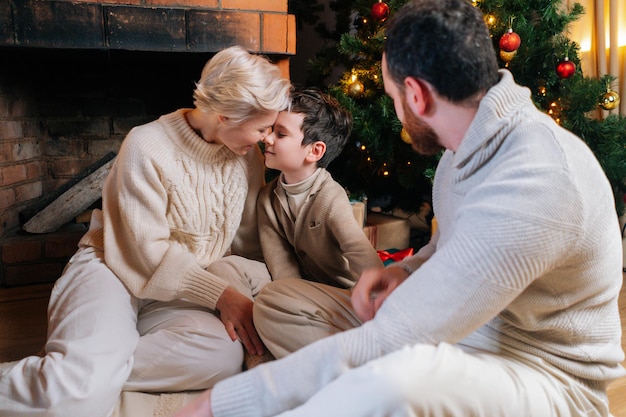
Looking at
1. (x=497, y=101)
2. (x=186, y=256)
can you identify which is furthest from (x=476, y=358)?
(x=186, y=256)

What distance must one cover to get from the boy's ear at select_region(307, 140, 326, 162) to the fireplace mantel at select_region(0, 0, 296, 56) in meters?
0.53

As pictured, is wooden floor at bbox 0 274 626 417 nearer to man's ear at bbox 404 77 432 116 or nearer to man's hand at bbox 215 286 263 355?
man's hand at bbox 215 286 263 355

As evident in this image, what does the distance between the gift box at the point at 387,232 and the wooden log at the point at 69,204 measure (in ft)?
3.54

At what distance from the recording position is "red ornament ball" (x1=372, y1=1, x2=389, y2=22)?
2.08 metres

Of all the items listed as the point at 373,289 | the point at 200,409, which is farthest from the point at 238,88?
the point at 200,409

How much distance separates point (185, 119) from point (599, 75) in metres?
1.78

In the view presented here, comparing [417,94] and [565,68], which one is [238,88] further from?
[565,68]

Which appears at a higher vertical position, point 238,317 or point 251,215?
point 251,215

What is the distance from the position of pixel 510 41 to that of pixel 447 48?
1179 millimetres

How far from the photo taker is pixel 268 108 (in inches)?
58.0

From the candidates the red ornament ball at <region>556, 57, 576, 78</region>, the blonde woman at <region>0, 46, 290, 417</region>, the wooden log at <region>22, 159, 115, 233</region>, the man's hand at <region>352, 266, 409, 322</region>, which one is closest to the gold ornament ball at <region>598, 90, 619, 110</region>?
the red ornament ball at <region>556, 57, 576, 78</region>

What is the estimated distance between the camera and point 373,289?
3.79ft

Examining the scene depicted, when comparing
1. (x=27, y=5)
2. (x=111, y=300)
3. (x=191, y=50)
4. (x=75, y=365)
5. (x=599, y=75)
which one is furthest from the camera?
(x=599, y=75)

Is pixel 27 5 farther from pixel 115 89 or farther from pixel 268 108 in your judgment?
pixel 268 108
